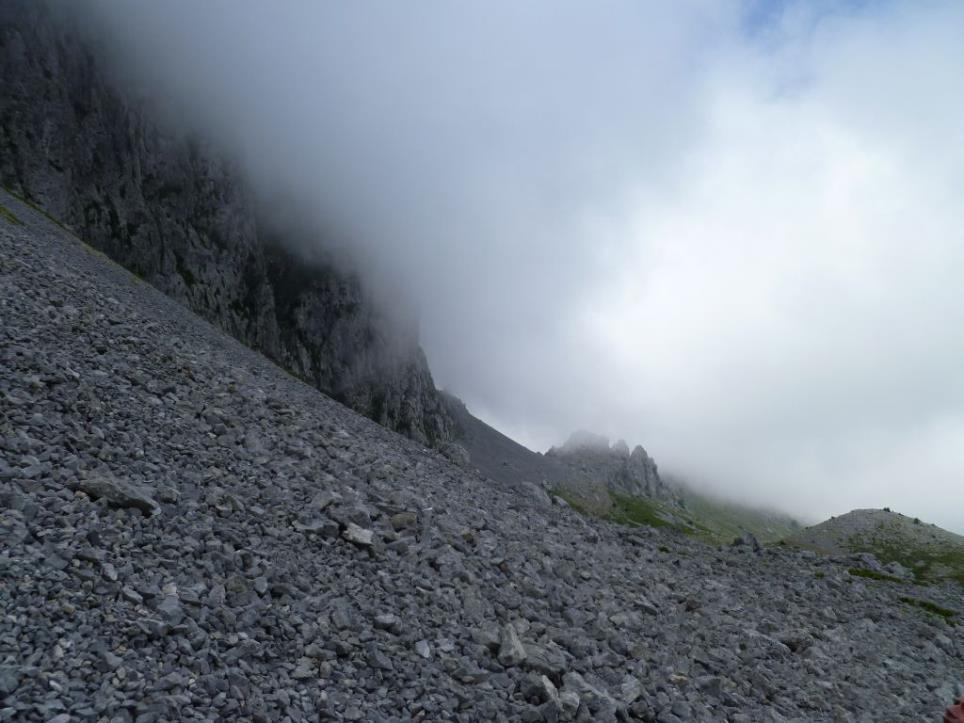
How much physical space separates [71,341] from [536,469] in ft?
530

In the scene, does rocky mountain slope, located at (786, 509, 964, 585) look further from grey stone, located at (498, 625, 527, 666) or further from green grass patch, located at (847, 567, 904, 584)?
grey stone, located at (498, 625, 527, 666)

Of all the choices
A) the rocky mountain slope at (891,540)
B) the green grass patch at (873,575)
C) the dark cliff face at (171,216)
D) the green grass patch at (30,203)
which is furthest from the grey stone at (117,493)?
the rocky mountain slope at (891,540)

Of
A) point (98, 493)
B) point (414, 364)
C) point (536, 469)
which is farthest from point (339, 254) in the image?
point (98, 493)

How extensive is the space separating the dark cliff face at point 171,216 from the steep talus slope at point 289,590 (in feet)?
224

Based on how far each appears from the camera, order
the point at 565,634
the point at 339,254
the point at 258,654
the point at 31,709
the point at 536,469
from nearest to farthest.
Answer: the point at 31,709
the point at 258,654
the point at 565,634
the point at 339,254
the point at 536,469

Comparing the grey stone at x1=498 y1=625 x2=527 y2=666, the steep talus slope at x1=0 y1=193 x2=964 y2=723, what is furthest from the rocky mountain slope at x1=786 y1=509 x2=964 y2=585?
the grey stone at x1=498 y1=625 x2=527 y2=666

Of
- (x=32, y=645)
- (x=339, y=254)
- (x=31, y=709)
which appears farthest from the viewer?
(x=339, y=254)

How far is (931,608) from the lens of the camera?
45.4 m

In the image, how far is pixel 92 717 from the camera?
7863 millimetres

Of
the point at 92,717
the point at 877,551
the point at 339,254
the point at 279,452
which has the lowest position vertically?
the point at 92,717

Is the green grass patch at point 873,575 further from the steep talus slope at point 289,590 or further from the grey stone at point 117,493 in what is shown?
the grey stone at point 117,493

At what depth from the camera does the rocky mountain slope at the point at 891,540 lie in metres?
99.6

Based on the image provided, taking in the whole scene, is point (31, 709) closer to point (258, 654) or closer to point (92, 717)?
point (92, 717)

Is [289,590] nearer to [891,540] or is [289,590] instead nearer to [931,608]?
[931,608]
